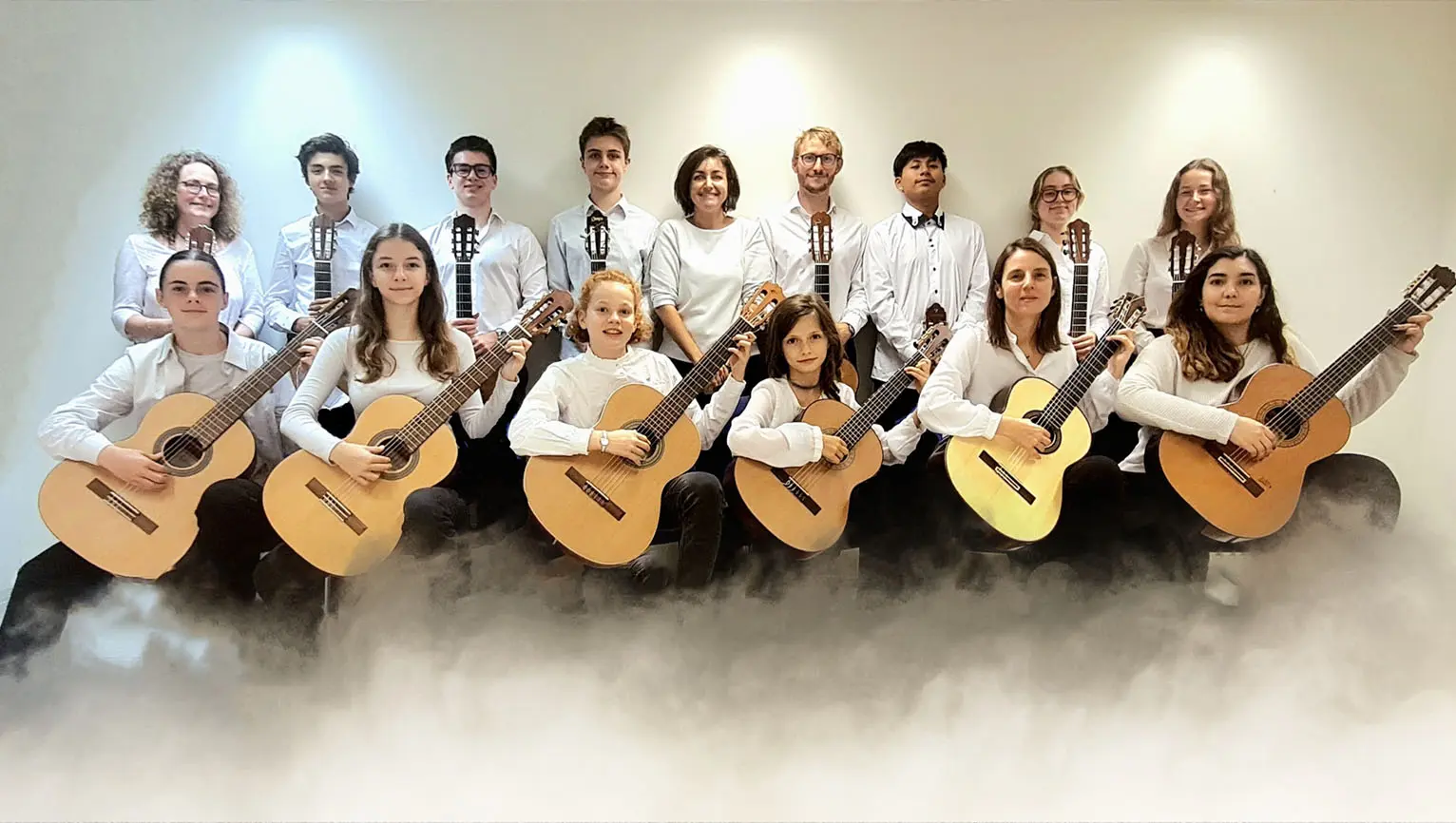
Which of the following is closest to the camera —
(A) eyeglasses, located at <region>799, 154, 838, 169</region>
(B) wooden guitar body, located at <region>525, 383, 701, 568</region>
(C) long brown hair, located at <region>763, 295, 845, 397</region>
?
(B) wooden guitar body, located at <region>525, 383, 701, 568</region>

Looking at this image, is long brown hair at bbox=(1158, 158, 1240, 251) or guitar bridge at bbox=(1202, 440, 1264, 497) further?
long brown hair at bbox=(1158, 158, 1240, 251)

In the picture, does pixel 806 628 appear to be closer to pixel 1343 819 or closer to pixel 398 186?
pixel 1343 819

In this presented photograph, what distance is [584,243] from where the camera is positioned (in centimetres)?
231

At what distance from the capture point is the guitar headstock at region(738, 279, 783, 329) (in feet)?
7.25

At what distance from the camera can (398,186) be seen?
2.30 metres

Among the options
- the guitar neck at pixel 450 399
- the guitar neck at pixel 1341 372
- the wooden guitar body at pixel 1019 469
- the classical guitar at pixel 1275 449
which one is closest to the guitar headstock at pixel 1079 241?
the wooden guitar body at pixel 1019 469

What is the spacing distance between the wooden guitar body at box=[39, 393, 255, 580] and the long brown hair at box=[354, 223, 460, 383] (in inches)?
13.6

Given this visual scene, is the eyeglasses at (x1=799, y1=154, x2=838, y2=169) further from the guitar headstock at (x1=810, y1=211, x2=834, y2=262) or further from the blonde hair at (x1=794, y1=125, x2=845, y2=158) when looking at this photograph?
the guitar headstock at (x1=810, y1=211, x2=834, y2=262)

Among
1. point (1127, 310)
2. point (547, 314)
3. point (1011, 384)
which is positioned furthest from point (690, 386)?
point (1127, 310)

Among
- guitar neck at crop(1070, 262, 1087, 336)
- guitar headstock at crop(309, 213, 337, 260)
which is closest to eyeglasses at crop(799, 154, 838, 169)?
guitar neck at crop(1070, 262, 1087, 336)

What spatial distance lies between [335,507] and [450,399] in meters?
0.36

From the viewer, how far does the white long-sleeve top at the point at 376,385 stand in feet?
6.98

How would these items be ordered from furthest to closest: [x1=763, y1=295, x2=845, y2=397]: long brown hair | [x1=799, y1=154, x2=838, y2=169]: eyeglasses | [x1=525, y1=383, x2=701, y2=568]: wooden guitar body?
[x1=799, y1=154, x2=838, y2=169]: eyeglasses, [x1=763, y1=295, x2=845, y2=397]: long brown hair, [x1=525, y1=383, x2=701, y2=568]: wooden guitar body

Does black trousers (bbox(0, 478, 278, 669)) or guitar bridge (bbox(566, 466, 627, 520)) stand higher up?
guitar bridge (bbox(566, 466, 627, 520))
